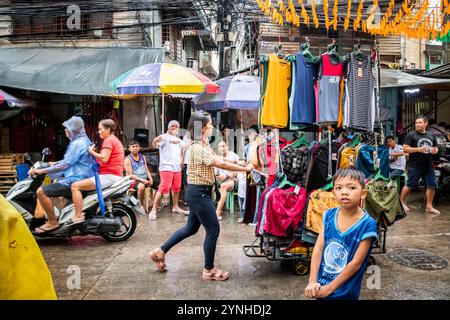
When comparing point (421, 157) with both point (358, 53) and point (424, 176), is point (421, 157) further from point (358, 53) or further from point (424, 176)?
point (358, 53)

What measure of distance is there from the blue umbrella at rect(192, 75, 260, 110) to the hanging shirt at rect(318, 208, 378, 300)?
23.2 feet

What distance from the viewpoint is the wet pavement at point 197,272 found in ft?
13.5

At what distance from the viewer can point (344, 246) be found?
2.45m

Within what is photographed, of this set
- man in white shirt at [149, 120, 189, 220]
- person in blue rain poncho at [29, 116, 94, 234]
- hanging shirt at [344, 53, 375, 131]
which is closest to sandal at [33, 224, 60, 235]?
person in blue rain poncho at [29, 116, 94, 234]

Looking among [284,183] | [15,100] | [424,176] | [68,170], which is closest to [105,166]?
[68,170]

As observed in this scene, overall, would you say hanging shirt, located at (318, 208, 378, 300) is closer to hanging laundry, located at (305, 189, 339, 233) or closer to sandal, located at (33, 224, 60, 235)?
hanging laundry, located at (305, 189, 339, 233)

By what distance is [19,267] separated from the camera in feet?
4.40

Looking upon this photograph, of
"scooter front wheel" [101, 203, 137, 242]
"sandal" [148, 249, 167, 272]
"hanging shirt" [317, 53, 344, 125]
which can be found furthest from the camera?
"scooter front wheel" [101, 203, 137, 242]

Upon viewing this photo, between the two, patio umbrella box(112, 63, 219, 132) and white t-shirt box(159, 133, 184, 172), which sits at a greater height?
patio umbrella box(112, 63, 219, 132)

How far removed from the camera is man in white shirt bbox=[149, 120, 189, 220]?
26.3ft

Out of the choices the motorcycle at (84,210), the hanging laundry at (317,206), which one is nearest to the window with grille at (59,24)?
the motorcycle at (84,210)

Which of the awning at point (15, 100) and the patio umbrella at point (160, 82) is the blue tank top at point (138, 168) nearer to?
the patio umbrella at point (160, 82)

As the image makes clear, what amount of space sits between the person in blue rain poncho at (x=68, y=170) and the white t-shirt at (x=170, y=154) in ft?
7.66
